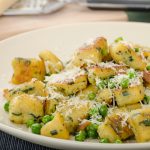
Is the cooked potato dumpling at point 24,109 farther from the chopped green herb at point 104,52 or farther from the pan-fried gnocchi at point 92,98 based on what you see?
the chopped green herb at point 104,52

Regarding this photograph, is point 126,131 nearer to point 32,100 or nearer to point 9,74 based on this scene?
point 32,100

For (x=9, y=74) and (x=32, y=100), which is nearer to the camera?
(x=32, y=100)

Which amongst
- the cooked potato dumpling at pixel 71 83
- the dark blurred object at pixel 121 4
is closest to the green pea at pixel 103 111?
the cooked potato dumpling at pixel 71 83

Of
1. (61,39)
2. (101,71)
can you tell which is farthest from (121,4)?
(101,71)

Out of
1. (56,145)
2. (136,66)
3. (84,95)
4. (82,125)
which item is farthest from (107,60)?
(56,145)

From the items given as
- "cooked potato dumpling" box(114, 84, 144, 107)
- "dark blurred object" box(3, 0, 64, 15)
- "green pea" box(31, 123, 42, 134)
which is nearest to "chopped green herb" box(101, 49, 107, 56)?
"cooked potato dumpling" box(114, 84, 144, 107)

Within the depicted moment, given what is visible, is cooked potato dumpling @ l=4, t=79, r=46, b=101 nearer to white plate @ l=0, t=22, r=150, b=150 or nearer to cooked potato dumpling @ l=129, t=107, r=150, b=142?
white plate @ l=0, t=22, r=150, b=150

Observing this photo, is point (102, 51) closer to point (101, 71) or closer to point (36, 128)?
point (101, 71)
